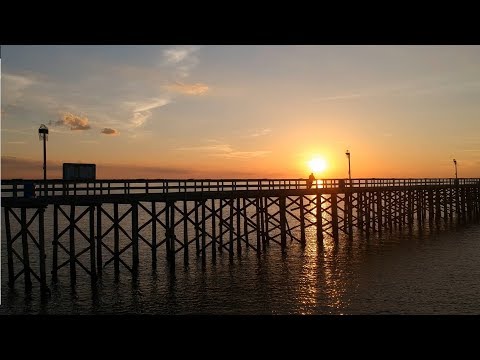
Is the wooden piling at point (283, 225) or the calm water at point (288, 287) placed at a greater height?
the wooden piling at point (283, 225)

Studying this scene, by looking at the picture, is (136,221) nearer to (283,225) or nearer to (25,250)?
(25,250)

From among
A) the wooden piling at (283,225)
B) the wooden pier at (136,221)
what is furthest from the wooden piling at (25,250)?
the wooden piling at (283,225)

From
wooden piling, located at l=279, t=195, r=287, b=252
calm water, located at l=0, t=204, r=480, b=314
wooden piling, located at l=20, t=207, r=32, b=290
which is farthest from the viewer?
wooden piling, located at l=279, t=195, r=287, b=252

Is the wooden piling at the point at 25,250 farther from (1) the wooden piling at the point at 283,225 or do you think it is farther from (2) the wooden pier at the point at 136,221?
(1) the wooden piling at the point at 283,225

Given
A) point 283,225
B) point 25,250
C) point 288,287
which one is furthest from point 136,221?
point 283,225

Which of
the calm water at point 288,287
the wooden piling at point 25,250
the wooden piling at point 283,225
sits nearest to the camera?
the calm water at point 288,287

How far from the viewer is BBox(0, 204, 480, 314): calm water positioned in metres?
13.5

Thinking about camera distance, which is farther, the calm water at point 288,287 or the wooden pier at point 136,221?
the wooden pier at point 136,221

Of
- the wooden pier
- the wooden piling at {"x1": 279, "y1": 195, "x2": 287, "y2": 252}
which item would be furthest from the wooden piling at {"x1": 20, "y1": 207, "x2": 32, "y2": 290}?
the wooden piling at {"x1": 279, "y1": 195, "x2": 287, "y2": 252}

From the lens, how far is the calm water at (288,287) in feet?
44.2

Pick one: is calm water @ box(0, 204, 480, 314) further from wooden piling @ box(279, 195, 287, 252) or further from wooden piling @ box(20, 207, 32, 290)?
wooden piling @ box(279, 195, 287, 252)

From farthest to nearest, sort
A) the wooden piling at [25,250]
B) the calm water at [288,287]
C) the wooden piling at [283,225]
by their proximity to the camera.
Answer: the wooden piling at [283,225] → the wooden piling at [25,250] → the calm water at [288,287]
